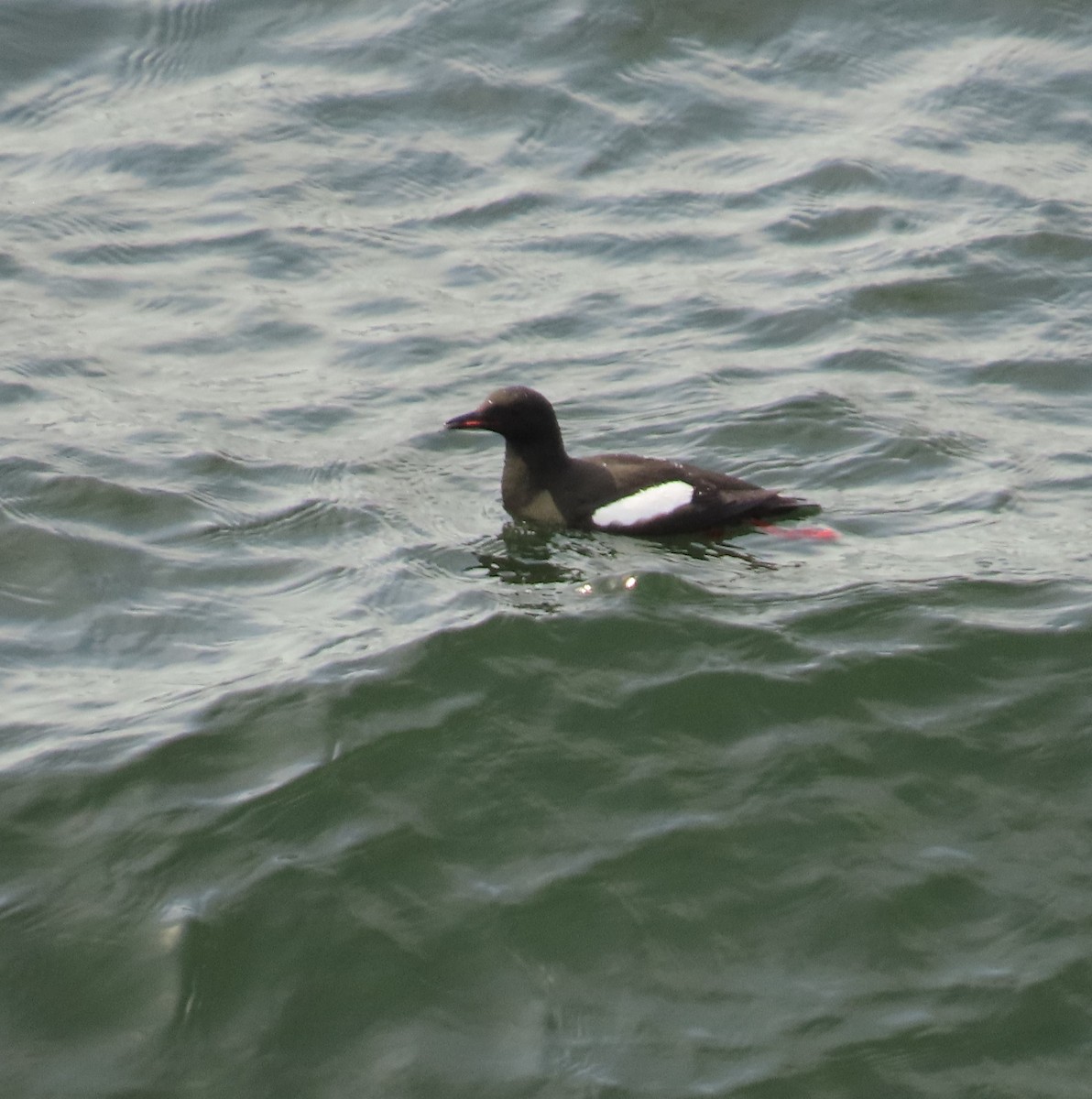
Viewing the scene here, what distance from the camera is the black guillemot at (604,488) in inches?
329

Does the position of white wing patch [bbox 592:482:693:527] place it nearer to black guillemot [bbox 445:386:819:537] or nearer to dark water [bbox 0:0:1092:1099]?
black guillemot [bbox 445:386:819:537]

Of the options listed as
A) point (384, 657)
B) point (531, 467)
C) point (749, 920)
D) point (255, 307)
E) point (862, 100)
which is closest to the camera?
point (749, 920)

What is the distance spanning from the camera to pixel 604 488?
8.62 m

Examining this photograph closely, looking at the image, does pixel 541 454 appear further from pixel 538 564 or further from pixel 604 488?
pixel 538 564

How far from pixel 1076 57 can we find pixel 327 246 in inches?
245

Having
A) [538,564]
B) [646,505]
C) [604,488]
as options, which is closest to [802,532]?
[646,505]

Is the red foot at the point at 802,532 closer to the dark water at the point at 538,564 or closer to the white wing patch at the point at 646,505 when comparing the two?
the dark water at the point at 538,564

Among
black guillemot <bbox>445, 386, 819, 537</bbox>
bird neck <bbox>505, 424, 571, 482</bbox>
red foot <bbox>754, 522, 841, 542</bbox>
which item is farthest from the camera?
bird neck <bbox>505, 424, 571, 482</bbox>

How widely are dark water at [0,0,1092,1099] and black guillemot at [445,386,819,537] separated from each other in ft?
0.64

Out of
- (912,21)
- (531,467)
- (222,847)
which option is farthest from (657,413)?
(912,21)

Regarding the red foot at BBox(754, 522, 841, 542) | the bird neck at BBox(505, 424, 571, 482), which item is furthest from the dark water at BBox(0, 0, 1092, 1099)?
the bird neck at BBox(505, 424, 571, 482)

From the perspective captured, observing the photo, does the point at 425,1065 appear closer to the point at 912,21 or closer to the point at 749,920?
the point at 749,920

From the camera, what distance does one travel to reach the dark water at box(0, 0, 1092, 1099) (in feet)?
17.1

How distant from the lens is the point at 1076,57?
46.7 ft
